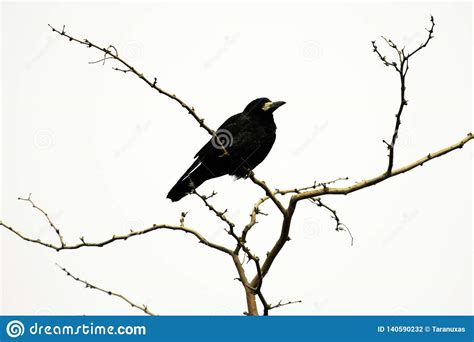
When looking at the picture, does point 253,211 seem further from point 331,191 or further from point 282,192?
point 331,191

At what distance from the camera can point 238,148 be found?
279 inches

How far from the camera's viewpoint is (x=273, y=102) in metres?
7.60

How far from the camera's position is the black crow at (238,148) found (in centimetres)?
707

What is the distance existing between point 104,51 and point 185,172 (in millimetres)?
3300

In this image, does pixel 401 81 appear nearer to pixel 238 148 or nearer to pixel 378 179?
pixel 378 179

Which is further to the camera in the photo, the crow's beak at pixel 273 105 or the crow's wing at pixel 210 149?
the crow's beak at pixel 273 105

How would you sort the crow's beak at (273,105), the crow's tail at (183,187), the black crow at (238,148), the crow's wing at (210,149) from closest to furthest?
the black crow at (238,148) → the crow's wing at (210,149) → the crow's tail at (183,187) → the crow's beak at (273,105)

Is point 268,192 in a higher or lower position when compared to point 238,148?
lower

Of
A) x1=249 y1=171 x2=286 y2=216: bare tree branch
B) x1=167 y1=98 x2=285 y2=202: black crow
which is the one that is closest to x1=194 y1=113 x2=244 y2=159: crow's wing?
x1=167 y1=98 x2=285 y2=202: black crow

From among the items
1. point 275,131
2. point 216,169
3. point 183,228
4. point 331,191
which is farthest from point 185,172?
point 331,191

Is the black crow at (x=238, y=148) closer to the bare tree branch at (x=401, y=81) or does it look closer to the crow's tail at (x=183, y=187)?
the crow's tail at (x=183, y=187)

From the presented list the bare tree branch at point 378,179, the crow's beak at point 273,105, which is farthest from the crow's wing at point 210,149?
the bare tree branch at point 378,179

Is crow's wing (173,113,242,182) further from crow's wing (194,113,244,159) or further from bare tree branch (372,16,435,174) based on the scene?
bare tree branch (372,16,435,174)

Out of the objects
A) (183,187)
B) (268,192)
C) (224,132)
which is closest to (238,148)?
(224,132)
